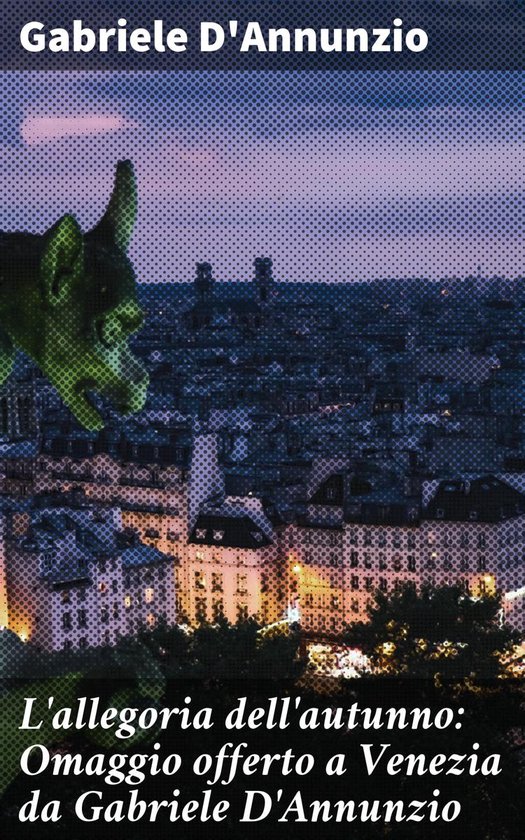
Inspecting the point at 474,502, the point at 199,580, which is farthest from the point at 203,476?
the point at 474,502

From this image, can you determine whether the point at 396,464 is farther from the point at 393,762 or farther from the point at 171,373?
the point at 393,762

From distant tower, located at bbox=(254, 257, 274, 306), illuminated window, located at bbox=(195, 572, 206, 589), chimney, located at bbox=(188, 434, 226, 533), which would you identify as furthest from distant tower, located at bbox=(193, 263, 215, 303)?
illuminated window, located at bbox=(195, 572, 206, 589)

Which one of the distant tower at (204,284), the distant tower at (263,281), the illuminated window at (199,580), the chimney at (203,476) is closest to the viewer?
the distant tower at (263,281)

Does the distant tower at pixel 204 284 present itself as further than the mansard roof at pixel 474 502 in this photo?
No

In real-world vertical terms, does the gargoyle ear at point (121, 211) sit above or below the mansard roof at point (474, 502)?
above

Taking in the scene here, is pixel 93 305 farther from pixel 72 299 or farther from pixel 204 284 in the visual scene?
pixel 204 284

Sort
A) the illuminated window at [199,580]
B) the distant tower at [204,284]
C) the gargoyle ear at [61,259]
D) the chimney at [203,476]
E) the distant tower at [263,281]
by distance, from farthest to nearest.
→ the chimney at [203,476]
the illuminated window at [199,580]
the distant tower at [204,284]
the distant tower at [263,281]
the gargoyle ear at [61,259]

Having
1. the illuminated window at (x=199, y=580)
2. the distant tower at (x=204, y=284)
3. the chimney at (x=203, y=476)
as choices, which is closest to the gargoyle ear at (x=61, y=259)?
the distant tower at (x=204, y=284)

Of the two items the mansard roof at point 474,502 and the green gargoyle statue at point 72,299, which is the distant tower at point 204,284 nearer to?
the mansard roof at point 474,502

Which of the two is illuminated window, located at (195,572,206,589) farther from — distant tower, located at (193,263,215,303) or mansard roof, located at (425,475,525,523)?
distant tower, located at (193,263,215,303)
